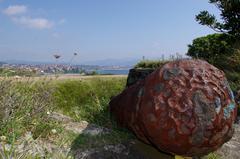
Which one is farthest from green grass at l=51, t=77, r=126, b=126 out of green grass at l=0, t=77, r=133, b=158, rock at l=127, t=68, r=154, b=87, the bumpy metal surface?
the bumpy metal surface

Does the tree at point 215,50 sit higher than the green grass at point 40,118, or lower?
higher

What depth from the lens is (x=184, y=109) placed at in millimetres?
5074

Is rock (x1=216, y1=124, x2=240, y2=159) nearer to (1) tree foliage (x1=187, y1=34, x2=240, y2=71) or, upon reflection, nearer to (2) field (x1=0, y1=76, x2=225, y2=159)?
(2) field (x1=0, y1=76, x2=225, y2=159)

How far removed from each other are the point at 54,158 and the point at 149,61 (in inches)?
507

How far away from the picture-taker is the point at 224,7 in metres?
14.0

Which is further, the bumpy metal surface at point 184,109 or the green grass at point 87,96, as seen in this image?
the green grass at point 87,96

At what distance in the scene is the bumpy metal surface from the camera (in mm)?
5059

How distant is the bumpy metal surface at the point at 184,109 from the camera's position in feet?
16.6

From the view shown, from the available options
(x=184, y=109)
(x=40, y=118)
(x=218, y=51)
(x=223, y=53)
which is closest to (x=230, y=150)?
(x=184, y=109)

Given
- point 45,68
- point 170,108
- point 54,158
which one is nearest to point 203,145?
point 170,108

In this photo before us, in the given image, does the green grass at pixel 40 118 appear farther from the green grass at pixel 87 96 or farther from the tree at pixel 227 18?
the tree at pixel 227 18

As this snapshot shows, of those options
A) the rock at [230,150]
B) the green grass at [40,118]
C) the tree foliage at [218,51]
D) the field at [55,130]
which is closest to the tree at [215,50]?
the tree foliage at [218,51]

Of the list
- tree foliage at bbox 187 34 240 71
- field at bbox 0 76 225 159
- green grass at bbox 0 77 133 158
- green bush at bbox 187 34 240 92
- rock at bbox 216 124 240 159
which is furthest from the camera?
tree foliage at bbox 187 34 240 71

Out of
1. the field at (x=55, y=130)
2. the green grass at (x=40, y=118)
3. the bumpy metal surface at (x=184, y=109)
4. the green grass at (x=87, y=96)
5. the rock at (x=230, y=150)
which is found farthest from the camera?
the green grass at (x=87, y=96)
